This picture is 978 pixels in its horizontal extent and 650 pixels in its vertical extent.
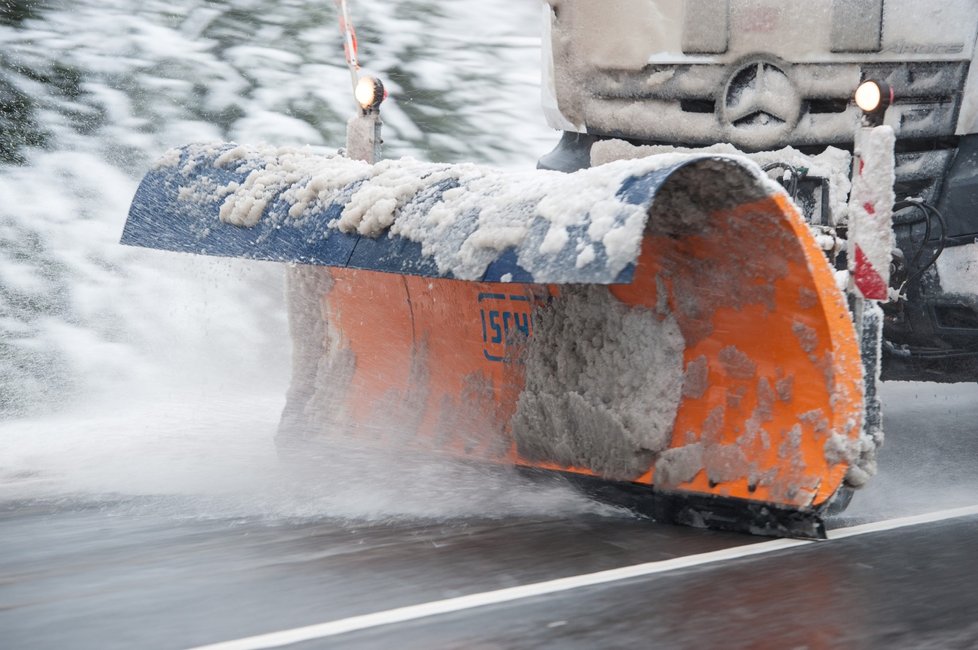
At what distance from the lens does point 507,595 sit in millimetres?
3650

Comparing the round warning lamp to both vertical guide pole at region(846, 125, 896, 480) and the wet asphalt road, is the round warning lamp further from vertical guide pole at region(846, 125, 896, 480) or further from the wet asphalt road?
vertical guide pole at region(846, 125, 896, 480)

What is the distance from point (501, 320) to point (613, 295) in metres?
0.56

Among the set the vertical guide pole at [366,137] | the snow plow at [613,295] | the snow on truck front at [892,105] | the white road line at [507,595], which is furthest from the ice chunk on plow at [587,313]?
the snow on truck front at [892,105]

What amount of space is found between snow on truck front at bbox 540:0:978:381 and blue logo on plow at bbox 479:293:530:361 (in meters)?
1.25

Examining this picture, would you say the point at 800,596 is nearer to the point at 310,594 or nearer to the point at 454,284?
the point at 310,594

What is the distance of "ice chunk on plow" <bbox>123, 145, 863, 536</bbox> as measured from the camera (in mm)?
3941

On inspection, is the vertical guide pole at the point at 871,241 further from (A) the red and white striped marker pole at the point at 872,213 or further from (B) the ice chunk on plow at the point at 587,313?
(B) the ice chunk on plow at the point at 587,313

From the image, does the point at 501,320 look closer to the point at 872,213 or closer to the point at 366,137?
the point at 366,137

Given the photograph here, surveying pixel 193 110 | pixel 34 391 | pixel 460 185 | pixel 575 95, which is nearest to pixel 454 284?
pixel 460 185

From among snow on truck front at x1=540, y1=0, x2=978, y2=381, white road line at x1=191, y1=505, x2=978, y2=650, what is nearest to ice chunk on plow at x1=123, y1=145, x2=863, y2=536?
white road line at x1=191, y1=505, x2=978, y2=650

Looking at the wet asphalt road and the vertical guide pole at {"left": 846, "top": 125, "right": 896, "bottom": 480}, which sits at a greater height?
the vertical guide pole at {"left": 846, "top": 125, "right": 896, "bottom": 480}

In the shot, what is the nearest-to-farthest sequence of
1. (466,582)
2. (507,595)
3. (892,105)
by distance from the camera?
(507,595), (466,582), (892,105)

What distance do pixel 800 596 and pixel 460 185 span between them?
173 centimetres

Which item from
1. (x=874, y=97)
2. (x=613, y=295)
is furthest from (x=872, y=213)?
(x=613, y=295)
